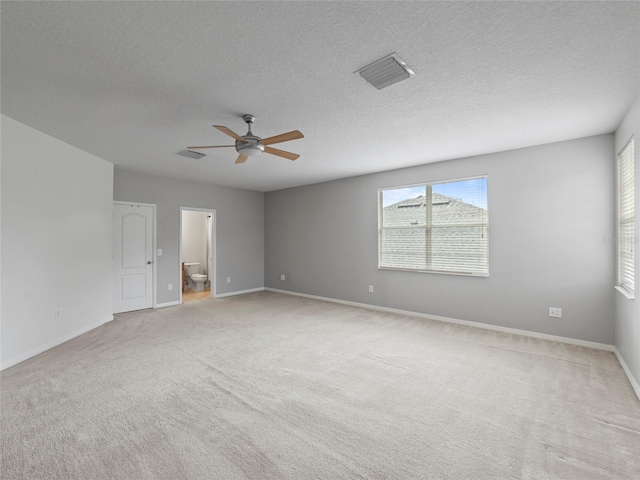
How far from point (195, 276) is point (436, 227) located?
19.8 feet

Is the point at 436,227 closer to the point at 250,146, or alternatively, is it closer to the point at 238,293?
the point at 250,146

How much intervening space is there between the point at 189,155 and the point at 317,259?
11.1ft

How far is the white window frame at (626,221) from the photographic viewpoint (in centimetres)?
298

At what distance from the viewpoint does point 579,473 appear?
1750mm

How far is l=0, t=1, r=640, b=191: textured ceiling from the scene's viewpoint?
1.71 m

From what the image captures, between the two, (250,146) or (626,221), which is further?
(626,221)

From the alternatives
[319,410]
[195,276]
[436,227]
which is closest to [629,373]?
[436,227]

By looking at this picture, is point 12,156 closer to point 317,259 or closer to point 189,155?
point 189,155

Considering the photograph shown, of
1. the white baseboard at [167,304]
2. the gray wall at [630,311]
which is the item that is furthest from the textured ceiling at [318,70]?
the white baseboard at [167,304]

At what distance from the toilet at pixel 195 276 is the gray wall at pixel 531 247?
170 inches

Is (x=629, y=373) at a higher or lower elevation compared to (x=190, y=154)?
lower

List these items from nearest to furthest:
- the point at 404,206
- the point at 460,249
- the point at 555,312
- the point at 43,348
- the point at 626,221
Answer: the point at 626,221, the point at 43,348, the point at 555,312, the point at 460,249, the point at 404,206

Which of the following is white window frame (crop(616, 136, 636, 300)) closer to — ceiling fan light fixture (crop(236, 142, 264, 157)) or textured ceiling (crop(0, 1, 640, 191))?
textured ceiling (crop(0, 1, 640, 191))

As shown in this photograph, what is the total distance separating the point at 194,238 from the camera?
8.88 metres
